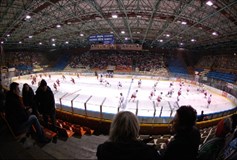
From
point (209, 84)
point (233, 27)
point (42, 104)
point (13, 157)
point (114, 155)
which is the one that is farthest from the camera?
point (209, 84)

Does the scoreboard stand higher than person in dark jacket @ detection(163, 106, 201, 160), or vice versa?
the scoreboard

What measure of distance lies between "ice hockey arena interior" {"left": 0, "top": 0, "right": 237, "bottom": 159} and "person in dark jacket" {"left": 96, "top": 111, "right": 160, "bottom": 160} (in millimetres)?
1401

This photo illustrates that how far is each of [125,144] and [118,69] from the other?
36108 millimetres

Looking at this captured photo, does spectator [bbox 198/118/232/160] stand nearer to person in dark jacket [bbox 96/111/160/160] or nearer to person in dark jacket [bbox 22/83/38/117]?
person in dark jacket [bbox 96/111/160/160]

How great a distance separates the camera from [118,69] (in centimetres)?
3762

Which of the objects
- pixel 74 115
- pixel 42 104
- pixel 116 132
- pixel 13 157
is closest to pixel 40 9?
pixel 74 115

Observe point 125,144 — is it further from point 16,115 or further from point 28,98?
point 28,98

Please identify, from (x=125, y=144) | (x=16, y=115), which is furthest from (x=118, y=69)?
(x=125, y=144)

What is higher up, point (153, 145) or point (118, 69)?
point (153, 145)

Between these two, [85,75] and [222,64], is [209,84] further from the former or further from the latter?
[85,75]

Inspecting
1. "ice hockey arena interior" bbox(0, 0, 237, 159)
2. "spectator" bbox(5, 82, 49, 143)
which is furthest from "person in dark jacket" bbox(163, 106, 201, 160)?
"spectator" bbox(5, 82, 49, 143)

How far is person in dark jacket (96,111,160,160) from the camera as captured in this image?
1.58 metres

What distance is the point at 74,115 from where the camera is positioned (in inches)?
309

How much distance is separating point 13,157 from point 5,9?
18138mm
